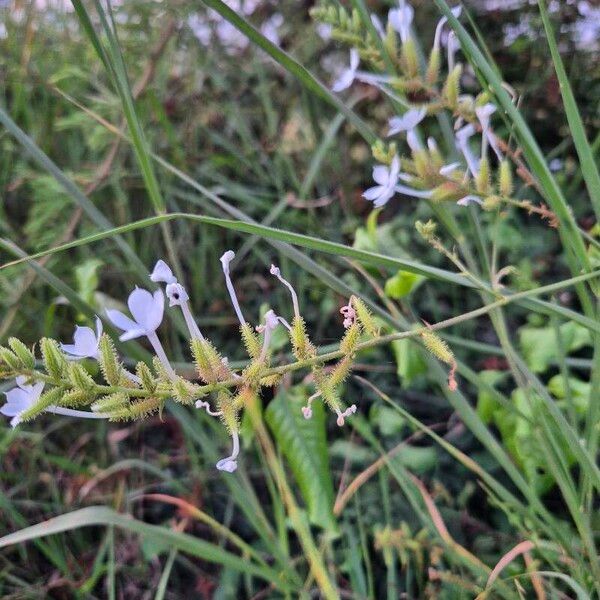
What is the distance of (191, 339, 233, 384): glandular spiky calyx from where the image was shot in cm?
47

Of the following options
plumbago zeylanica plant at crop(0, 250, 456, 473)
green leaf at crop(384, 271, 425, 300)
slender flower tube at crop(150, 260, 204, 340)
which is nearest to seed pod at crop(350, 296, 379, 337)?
plumbago zeylanica plant at crop(0, 250, 456, 473)

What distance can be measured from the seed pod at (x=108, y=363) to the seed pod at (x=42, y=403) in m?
0.03

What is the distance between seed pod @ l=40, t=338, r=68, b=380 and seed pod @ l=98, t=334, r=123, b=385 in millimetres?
23

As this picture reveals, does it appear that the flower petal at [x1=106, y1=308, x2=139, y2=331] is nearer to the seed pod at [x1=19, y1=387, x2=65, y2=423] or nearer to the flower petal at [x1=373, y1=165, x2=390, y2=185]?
the seed pod at [x1=19, y1=387, x2=65, y2=423]

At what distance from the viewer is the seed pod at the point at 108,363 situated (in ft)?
1.47

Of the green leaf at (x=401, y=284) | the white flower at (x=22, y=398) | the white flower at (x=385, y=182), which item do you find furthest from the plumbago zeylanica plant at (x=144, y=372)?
the green leaf at (x=401, y=284)

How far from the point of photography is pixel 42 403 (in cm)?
42

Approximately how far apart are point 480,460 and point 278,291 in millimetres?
443

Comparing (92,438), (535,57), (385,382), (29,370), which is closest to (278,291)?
(385,382)

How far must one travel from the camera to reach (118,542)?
1.05 meters

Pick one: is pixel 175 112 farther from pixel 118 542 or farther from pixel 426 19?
pixel 118 542

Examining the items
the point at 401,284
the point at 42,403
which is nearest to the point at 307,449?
the point at 401,284

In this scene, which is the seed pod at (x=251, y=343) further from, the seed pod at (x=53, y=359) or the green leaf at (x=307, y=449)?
the green leaf at (x=307, y=449)

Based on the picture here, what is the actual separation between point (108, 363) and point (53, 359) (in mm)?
34
